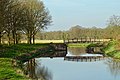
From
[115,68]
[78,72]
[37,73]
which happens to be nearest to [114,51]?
[115,68]

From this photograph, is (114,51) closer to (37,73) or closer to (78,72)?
(78,72)

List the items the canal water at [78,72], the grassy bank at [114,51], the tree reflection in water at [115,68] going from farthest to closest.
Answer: the grassy bank at [114,51], the tree reflection in water at [115,68], the canal water at [78,72]

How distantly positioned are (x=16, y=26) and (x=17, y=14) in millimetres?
3046

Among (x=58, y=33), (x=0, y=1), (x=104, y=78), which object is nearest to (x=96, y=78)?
(x=104, y=78)

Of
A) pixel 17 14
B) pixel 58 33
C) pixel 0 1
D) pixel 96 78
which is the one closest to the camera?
pixel 96 78

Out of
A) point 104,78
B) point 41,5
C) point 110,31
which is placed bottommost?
point 104,78

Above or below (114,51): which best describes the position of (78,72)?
below

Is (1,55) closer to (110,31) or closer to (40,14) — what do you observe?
(40,14)

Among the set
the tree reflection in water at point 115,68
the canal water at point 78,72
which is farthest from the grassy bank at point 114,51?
the canal water at point 78,72

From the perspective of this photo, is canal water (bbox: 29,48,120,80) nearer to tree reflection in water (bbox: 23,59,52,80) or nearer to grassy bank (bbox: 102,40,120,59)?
tree reflection in water (bbox: 23,59,52,80)

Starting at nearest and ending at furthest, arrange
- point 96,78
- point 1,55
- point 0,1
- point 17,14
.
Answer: point 96,78 < point 0,1 < point 1,55 < point 17,14

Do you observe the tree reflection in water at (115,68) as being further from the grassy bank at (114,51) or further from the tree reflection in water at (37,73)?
the grassy bank at (114,51)

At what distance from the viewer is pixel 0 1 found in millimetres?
44219

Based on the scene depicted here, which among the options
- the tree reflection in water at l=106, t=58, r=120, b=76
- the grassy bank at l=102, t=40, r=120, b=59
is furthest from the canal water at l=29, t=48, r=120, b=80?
the grassy bank at l=102, t=40, r=120, b=59
